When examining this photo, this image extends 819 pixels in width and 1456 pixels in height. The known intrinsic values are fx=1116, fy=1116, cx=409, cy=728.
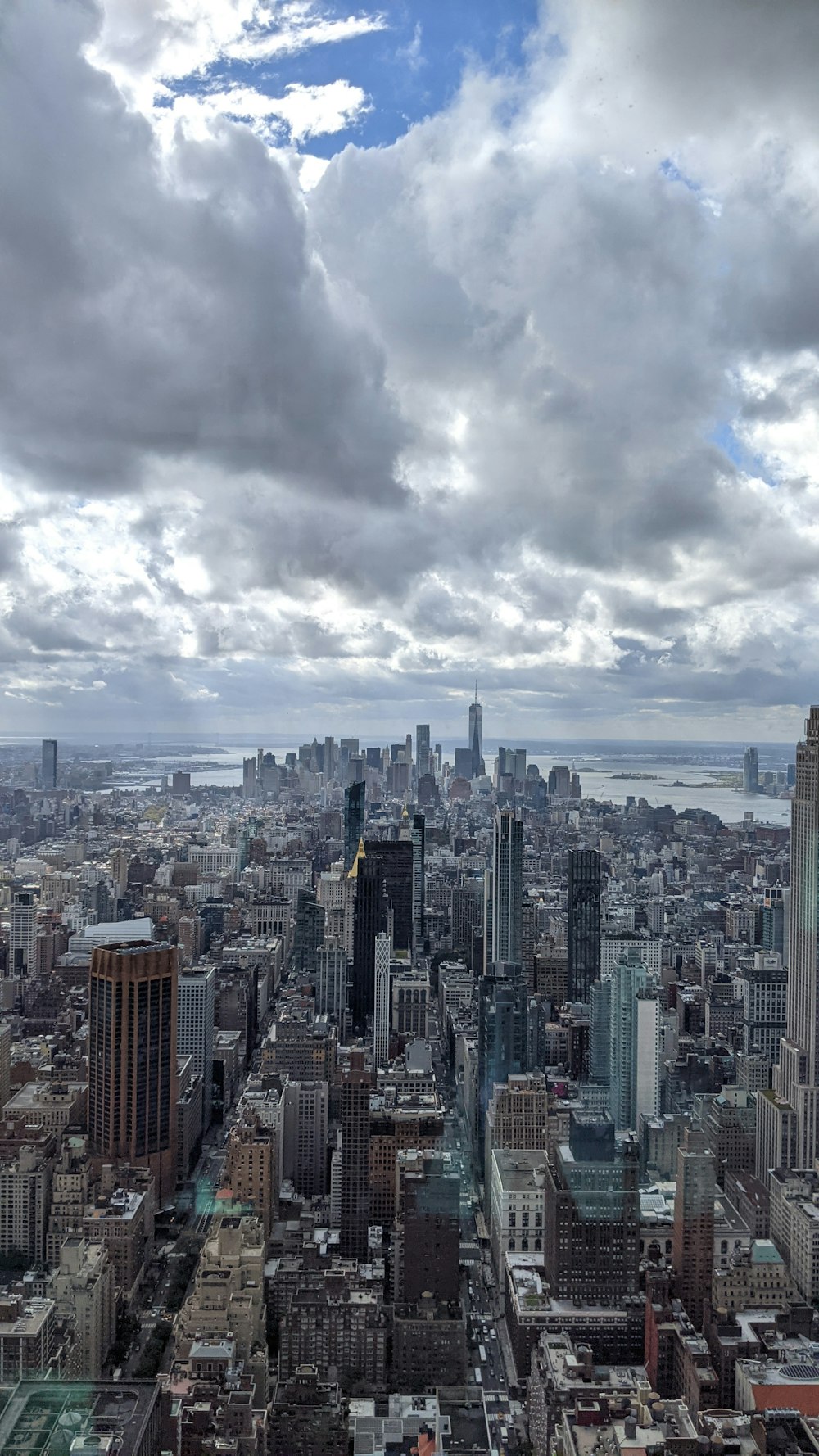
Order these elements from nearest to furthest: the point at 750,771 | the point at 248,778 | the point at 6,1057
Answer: the point at 750,771 < the point at 6,1057 < the point at 248,778

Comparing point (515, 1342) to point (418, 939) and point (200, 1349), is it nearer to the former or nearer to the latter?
point (200, 1349)

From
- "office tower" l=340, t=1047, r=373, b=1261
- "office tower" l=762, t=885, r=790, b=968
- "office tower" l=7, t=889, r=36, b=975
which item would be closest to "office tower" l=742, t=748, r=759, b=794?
"office tower" l=762, t=885, r=790, b=968

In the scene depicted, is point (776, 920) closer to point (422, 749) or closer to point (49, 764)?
point (422, 749)

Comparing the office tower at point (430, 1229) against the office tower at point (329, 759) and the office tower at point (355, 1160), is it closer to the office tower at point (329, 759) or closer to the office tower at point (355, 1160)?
the office tower at point (355, 1160)

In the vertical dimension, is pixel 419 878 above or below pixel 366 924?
above

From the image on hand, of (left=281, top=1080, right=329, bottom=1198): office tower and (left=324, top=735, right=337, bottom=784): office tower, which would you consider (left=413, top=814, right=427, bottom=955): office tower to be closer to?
(left=324, top=735, right=337, bottom=784): office tower

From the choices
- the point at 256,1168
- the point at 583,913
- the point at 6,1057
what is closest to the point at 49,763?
the point at 6,1057
